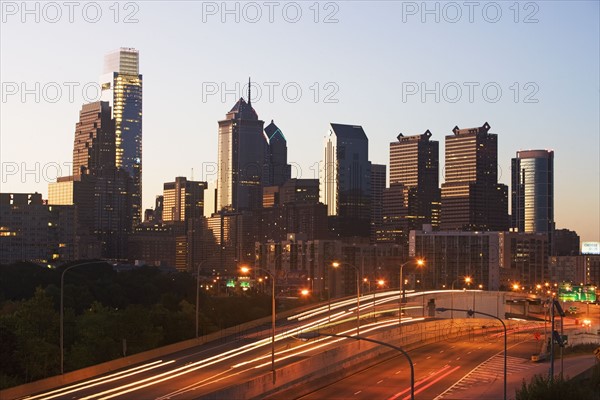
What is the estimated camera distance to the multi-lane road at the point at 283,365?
7494cm

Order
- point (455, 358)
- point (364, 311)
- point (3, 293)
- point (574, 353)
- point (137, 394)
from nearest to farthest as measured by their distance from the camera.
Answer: point (137, 394) < point (455, 358) < point (574, 353) < point (364, 311) < point (3, 293)

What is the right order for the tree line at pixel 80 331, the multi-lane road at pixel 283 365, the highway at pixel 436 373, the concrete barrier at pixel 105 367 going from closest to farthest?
the concrete barrier at pixel 105 367
the multi-lane road at pixel 283 365
the highway at pixel 436 373
the tree line at pixel 80 331

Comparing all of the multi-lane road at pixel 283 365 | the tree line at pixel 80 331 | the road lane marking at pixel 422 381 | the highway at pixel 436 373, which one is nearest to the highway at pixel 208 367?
the multi-lane road at pixel 283 365

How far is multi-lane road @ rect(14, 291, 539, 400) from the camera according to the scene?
7494 cm

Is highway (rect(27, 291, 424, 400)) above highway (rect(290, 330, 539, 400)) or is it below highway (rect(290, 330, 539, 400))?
above

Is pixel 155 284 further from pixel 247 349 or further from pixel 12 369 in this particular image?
pixel 12 369

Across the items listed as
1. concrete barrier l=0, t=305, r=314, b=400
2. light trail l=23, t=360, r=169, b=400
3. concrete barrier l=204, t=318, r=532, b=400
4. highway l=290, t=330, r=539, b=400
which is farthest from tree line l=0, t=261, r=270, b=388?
highway l=290, t=330, r=539, b=400

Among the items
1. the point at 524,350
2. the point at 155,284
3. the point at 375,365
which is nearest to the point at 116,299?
the point at 155,284

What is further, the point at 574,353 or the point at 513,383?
the point at 574,353

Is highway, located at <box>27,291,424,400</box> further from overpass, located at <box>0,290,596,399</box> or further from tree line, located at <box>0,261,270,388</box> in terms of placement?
tree line, located at <box>0,261,270,388</box>

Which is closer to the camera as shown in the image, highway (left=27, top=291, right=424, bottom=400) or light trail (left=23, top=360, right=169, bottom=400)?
light trail (left=23, top=360, right=169, bottom=400)

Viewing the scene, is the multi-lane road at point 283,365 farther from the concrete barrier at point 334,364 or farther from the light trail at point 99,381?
the concrete barrier at point 334,364

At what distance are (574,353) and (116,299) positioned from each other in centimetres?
6924

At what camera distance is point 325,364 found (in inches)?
3371
